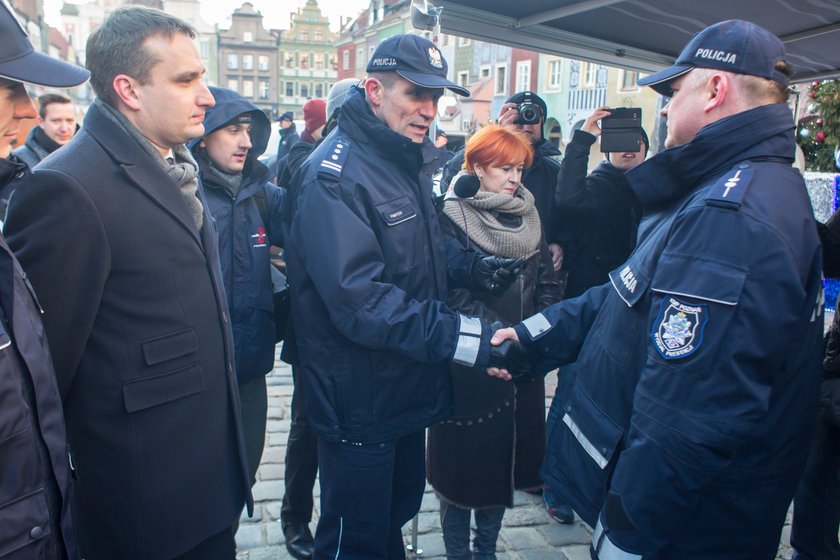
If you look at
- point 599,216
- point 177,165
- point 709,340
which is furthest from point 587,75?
point 709,340

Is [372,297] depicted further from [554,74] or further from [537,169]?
[554,74]

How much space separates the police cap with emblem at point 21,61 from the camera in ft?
5.14

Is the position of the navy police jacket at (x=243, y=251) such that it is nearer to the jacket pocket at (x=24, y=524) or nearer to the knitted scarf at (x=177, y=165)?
the knitted scarf at (x=177, y=165)

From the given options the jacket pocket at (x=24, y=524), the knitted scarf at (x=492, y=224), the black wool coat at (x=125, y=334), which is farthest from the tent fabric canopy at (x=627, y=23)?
the jacket pocket at (x=24, y=524)

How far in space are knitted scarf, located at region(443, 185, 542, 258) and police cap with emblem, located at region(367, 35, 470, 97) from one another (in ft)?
2.02

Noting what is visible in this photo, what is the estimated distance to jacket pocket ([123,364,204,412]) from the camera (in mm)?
1897

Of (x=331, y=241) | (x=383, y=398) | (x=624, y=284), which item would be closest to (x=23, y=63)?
(x=331, y=241)

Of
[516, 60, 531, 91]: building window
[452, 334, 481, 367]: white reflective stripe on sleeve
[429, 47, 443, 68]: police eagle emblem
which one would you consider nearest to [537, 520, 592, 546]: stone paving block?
[452, 334, 481, 367]: white reflective stripe on sleeve

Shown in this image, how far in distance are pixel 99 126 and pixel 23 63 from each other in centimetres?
40

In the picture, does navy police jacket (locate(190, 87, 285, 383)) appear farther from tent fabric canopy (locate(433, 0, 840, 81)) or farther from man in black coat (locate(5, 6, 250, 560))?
tent fabric canopy (locate(433, 0, 840, 81))

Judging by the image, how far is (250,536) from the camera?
11.7ft

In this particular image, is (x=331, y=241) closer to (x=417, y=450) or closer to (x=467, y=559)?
(x=417, y=450)

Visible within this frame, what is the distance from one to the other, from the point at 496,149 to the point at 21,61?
85.4 inches

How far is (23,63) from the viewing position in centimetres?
160
